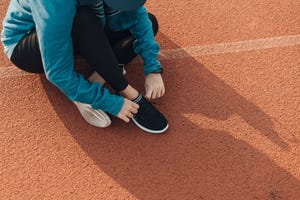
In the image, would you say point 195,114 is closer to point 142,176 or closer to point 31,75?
point 142,176

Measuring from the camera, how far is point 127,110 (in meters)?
2.30

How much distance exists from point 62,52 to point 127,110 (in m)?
0.53

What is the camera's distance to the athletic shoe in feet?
7.83

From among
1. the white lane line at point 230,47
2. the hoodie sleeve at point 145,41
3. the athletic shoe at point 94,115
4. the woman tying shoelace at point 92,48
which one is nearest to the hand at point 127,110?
the woman tying shoelace at point 92,48

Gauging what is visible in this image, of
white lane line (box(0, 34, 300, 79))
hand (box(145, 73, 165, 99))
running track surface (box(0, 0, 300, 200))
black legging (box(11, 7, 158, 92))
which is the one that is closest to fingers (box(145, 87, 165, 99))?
hand (box(145, 73, 165, 99))

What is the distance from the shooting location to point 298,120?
8.43ft

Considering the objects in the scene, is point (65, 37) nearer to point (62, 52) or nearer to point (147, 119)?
point (62, 52)

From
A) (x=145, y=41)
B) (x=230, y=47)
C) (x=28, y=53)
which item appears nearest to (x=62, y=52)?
(x=28, y=53)

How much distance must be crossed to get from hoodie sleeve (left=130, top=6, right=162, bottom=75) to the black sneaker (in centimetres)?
22

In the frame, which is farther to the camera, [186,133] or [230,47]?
[230,47]

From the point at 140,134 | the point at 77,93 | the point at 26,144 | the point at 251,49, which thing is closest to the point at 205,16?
the point at 251,49

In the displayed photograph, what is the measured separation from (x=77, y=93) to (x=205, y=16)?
1.34 metres

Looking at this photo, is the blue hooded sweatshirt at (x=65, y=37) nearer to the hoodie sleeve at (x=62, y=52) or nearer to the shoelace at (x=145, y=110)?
the hoodie sleeve at (x=62, y=52)

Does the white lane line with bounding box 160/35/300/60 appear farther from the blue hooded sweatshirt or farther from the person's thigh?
the person's thigh
